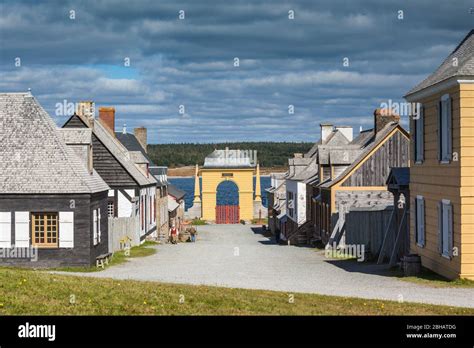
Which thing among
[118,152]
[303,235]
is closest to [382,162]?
[303,235]

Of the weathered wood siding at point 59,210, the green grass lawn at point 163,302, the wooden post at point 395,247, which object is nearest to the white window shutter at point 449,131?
the wooden post at point 395,247

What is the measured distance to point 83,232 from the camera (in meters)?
32.6

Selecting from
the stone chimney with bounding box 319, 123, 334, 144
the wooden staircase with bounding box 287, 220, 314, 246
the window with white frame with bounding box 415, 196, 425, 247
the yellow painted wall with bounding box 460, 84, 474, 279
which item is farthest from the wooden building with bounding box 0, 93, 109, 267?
the stone chimney with bounding box 319, 123, 334, 144

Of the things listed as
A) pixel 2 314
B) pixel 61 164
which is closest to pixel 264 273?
pixel 61 164

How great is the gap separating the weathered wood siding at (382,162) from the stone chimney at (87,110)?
50.7 ft

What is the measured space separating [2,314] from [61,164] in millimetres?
18401

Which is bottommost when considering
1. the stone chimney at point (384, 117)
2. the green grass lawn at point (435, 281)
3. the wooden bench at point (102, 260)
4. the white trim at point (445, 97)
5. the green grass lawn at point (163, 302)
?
the wooden bench at point (102, 260)

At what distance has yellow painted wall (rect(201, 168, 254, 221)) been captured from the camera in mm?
94500

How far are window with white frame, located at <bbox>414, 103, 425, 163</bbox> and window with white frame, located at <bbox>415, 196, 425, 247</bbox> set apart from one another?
147 centimetres

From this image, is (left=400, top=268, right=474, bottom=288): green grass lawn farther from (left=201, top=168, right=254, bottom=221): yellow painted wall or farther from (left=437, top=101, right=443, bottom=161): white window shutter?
(left=201, top=168, right=254, bottom=221): yellow painted wall

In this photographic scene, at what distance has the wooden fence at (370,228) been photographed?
113ft

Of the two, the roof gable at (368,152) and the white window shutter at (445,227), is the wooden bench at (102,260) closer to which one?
the roof gable at (368,152)

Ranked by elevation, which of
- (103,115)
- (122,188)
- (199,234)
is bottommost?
(199,234)
